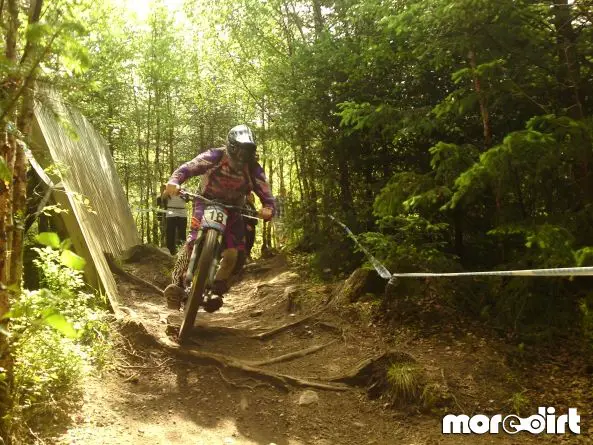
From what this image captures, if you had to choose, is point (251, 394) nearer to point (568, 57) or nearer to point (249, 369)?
point (249, 369)

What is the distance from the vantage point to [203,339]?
17.4ft

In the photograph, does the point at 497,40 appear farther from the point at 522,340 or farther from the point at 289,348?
the point at 289,348

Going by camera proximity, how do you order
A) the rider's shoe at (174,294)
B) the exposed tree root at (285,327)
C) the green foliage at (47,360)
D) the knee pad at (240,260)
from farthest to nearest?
the exposed tree root at (285,327) → the knee pad at (240,260) → the rider's shoe at (174,294) → the green foliage at (47,360)

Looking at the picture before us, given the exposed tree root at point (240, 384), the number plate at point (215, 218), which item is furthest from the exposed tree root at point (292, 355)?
the number plate at point (215, 218)

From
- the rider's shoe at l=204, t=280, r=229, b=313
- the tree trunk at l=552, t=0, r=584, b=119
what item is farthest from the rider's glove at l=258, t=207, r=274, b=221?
the tree trunk at l=552, t=0, r=584, b=119

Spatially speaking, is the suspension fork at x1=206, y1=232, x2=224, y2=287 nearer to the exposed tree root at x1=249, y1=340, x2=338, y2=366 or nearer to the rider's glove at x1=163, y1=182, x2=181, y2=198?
the rider's glove at x1=163, y1=182, x2=181, y2=198

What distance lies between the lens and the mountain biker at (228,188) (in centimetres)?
521

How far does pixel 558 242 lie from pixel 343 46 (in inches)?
188

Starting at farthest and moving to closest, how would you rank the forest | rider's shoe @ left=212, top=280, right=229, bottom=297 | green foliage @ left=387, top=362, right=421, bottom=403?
rider's shoe @ left=212, top=280, right=229, bottom=297, green foliage @ left=387, top=362, right=421, bottom=403, the forest

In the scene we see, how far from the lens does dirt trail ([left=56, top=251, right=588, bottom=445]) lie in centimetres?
343

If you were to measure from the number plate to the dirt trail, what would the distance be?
4.11ft

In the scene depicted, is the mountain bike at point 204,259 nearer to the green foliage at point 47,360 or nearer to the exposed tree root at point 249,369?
the exposed tree root at point 249,369

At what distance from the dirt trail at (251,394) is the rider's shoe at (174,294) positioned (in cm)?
35

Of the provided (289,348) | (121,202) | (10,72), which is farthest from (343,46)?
(121,202)
